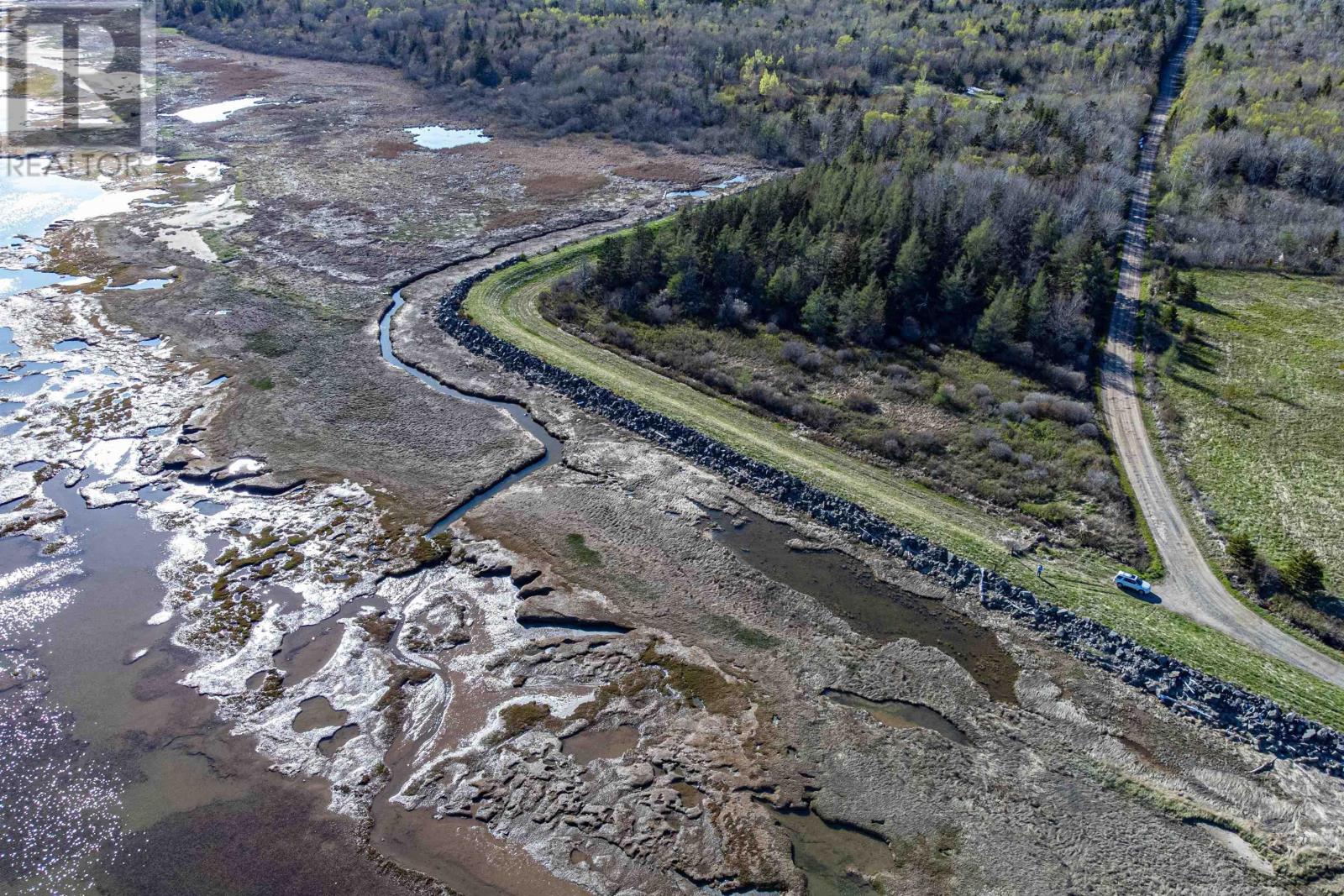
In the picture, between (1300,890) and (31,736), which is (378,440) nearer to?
(31,736)

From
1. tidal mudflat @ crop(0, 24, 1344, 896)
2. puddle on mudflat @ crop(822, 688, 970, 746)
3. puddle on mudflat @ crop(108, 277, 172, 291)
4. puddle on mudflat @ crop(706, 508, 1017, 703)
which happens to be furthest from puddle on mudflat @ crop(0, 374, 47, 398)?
puddle on mudflat @ crop(822, 688, 970, 746)

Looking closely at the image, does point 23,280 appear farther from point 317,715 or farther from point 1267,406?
point 1267,406

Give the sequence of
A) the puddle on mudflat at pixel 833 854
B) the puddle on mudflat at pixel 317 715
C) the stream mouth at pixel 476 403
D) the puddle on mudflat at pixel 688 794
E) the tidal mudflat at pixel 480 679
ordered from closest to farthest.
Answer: the puddle on mudflat at pixel 833 854, the tidal mudflat at pixel 480 679, the puddle on mudflat at pixel 688 794, the puddle on mudflat at pixel 317 715, the stream mouth at pixel 476 403

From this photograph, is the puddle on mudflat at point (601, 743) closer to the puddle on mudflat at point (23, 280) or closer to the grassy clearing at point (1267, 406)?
the grassy clearing at point (1267, 406)

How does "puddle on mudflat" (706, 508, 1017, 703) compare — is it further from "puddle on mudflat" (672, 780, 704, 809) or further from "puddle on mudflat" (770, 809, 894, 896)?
"puddle on mudflat" (672, 780, 704, 809)

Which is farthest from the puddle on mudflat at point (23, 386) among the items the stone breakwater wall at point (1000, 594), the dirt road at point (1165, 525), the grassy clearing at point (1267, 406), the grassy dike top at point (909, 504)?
the grassy clearing at point (1267, 406)

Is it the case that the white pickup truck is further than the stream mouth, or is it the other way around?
the stream mouth
